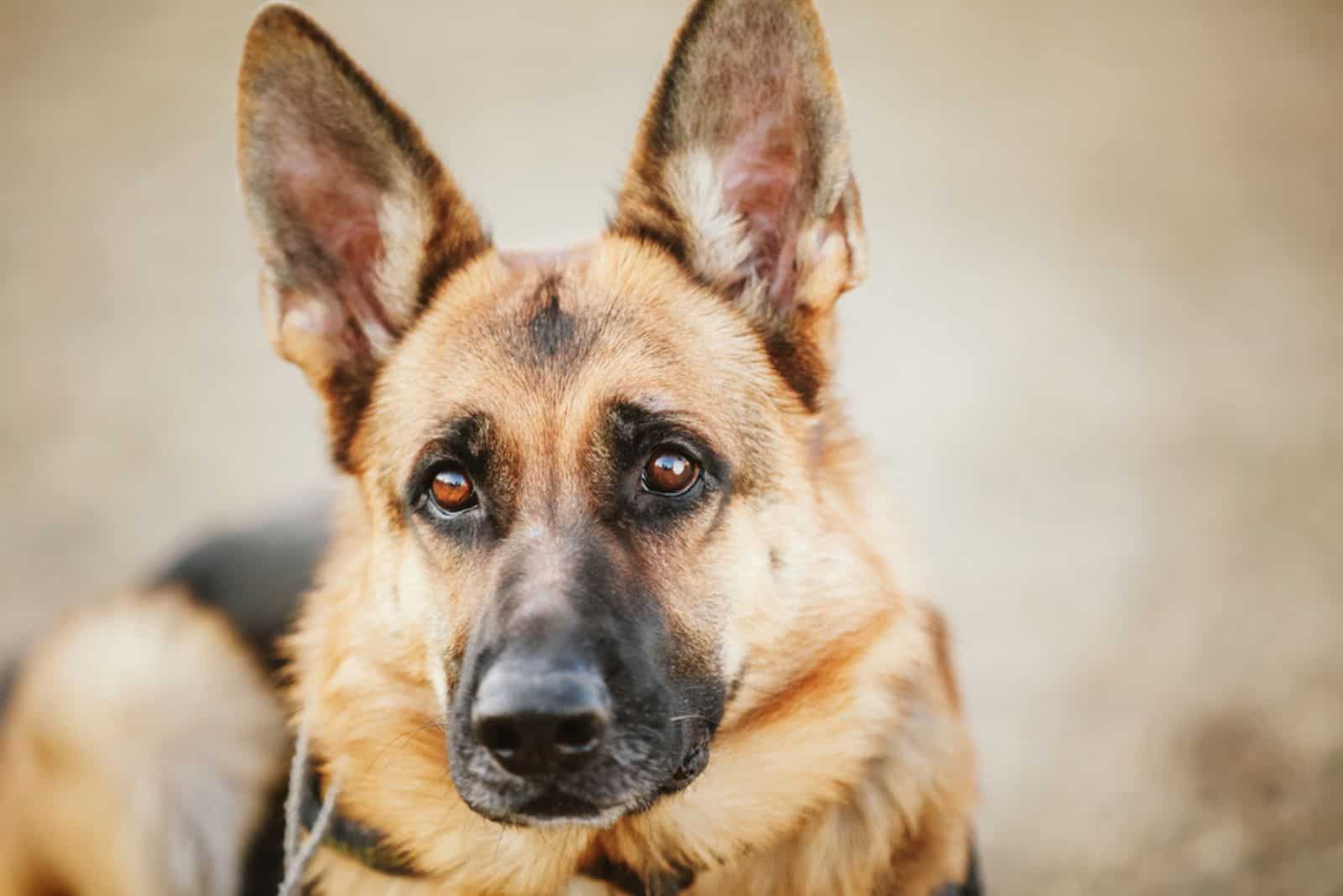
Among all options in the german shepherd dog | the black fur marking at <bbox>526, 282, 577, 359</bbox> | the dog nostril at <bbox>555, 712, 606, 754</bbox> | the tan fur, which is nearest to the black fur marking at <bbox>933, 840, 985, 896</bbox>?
the german shepherd dog

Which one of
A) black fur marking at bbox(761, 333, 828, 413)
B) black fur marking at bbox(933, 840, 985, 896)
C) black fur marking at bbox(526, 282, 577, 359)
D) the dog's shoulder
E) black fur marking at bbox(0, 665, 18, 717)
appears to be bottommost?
black fur marking at bbox(933, 840, 985, 896)

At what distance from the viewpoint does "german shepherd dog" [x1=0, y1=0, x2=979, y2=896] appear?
226 centimetres

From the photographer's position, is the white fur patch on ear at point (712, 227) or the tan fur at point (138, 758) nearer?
the white fur patch on ear at point (712, 227)

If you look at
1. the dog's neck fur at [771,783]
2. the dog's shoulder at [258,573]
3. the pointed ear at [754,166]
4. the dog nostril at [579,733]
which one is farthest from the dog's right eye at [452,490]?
the dog's shoulder at [258,573]

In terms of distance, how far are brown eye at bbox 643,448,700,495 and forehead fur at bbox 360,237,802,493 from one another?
10 centimetres

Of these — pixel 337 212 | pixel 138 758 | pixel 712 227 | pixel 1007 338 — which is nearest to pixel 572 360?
pixel 712 227

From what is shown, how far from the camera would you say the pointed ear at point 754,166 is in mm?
2311

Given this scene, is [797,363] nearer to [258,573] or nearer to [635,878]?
[635,878]

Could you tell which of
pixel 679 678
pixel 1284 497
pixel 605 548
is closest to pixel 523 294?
pixel 605 548

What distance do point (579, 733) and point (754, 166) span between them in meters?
1.45

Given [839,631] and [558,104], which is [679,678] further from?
[558,104]

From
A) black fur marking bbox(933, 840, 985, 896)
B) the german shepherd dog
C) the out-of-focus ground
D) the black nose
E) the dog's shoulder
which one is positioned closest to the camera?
the black nose

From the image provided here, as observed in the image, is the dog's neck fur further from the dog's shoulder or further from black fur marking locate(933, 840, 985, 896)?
the dog's shoulder

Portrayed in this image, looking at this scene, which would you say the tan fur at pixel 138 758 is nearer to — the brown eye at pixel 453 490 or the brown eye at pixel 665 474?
the brown eye at pixel 453 490
